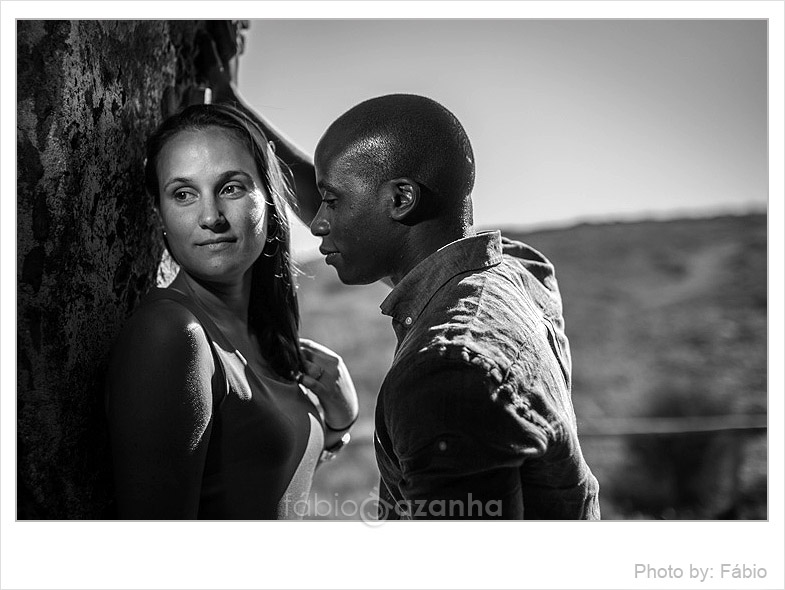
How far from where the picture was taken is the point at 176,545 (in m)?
1.56

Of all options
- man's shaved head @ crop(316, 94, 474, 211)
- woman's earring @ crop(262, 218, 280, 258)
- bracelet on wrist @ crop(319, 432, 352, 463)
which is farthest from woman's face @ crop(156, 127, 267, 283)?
bracelet on wrist @ crop(319, 432, 352, 463)

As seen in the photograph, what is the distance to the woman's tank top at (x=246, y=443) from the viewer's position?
1555 millimetres

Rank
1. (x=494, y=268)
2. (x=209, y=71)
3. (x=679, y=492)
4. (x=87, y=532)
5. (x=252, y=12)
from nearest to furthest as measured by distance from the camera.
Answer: (x=494, y=268)
(x=87, y=532)
(x=252, y=12)
(x=209, y=71)
(x=679, y=492)

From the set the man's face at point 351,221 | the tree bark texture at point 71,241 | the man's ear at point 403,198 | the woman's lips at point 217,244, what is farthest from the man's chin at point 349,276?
the tree bark texture at point 71,241

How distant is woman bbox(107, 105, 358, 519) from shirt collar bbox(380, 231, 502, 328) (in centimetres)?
35

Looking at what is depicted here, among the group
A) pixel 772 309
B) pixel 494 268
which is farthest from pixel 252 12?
pixel 772 309

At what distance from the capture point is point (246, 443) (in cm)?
157

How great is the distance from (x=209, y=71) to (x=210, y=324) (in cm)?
82

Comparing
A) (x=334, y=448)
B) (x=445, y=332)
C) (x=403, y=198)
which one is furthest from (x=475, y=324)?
(x=334, y=448)

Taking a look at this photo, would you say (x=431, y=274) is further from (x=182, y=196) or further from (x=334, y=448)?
(x=334, y=448)

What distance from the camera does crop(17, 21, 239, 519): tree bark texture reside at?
5.09 feet

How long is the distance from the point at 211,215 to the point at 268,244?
9.1 inches

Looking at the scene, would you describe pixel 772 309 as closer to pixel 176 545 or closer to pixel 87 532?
pixel 176 545

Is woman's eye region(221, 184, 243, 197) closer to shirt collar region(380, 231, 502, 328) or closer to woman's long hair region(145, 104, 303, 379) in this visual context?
woman's long hair region(145, 104, 303, 379)
